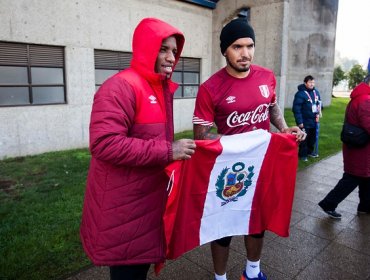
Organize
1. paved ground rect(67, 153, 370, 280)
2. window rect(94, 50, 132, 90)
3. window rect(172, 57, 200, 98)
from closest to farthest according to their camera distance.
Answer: paved ground rect(67, 153, 370, 280)
window rect(94, 50, 132, 90)
window rect(172, 57, 200, 98)

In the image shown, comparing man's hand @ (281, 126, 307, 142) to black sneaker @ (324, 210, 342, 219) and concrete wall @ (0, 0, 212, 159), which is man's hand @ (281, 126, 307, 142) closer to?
black sneaker @ (324, 210, 342, 219)

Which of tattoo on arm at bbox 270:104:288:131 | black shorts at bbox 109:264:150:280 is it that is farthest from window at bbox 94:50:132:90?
black shorts at bbox 109:264:150:280

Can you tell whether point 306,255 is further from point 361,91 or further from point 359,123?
point 361,91

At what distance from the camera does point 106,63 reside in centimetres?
959

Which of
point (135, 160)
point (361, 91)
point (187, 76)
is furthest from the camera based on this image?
point (187, 76)

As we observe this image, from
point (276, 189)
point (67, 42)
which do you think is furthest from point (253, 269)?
point (67, 42)

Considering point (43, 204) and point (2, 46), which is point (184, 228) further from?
point (2, 46)

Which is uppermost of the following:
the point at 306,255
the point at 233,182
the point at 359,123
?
the point at 359,123

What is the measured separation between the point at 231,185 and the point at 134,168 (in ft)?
3.58

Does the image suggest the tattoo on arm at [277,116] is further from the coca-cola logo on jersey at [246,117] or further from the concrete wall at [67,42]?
the concrete wall at [67,42]

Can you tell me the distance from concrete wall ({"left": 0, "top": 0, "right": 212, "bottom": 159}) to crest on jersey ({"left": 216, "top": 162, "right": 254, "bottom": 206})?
6.91 meters

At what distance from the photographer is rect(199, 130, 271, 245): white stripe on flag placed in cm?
254

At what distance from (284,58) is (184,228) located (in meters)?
8.98

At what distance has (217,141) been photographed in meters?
2.46
